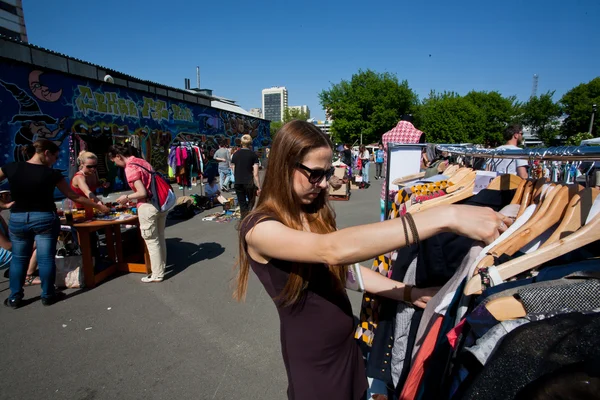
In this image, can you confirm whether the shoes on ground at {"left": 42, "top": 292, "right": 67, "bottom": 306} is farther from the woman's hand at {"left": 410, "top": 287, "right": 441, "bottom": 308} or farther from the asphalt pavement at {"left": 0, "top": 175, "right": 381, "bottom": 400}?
the woman's hand at {"left": 410, "top": 287, "right": 441, "bottom": 308}

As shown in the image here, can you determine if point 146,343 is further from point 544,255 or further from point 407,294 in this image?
point 544,255

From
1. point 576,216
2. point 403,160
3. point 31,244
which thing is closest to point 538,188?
point 576,216

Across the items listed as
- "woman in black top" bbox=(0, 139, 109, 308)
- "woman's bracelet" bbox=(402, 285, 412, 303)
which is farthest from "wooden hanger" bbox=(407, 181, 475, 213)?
"woman in black top" bbox=(0, 139, 109, 308)

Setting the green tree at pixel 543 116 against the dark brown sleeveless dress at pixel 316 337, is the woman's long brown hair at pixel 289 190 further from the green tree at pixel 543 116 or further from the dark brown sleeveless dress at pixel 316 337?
the green tree at pixel 543 116

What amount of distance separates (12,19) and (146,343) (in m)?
33.1

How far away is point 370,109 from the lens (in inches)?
1911

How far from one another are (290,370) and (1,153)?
1066cm

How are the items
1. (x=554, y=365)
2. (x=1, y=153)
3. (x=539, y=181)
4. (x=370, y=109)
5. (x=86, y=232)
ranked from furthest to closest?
(x=370, y=109) < (x=1, y=153) < (x=86, y=232) < (x=539, y=181) < (x=554, y=365)

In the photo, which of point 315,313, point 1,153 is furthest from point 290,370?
point 1,153

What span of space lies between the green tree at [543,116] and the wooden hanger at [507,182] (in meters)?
49.5

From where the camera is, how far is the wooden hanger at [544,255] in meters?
1.00

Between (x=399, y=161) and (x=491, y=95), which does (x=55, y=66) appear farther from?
(x=491, y=95)

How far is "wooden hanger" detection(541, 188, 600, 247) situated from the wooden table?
4.79 meters

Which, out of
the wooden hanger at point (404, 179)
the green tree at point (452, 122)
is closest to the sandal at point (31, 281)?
the wooden hanger at point (404, 179)
